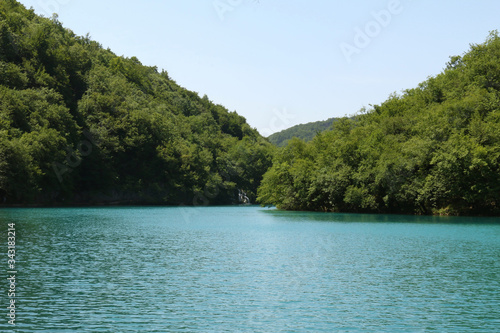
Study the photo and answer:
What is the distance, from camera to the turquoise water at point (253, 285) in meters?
15.4

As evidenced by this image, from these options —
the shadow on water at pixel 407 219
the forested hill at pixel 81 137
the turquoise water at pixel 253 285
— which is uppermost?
the forested hill at pixel 81 137

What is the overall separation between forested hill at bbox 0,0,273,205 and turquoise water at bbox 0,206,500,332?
56.2 meters

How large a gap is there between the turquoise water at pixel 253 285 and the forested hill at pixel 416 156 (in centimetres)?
2958

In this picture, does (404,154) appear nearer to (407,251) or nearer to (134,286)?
(407,251)

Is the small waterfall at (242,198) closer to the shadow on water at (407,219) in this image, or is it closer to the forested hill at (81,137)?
the forested hill at (81,137)

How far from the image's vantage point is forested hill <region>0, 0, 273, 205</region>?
289 feet

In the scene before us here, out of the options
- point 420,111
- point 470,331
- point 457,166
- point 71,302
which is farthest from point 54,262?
point 420,111

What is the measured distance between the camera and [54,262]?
83.7 feet

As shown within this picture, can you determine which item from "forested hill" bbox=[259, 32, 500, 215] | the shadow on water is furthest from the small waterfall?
the shadow on water

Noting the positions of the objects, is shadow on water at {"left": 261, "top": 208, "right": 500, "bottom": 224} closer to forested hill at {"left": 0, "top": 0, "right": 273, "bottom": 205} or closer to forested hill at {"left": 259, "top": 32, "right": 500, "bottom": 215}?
forested hill at {"left": 259, "top": 32, "right": 500, "bottom": 215}

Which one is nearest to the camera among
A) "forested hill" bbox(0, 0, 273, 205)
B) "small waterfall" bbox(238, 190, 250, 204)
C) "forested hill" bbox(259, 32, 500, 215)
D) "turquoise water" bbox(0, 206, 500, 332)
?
"turquoise water" bbox(0, 206, 500, 332)

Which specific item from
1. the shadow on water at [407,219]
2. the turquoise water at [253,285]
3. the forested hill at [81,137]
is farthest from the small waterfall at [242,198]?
the turquoise water at [253,285]

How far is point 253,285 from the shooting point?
20.8m

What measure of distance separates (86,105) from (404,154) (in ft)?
265
